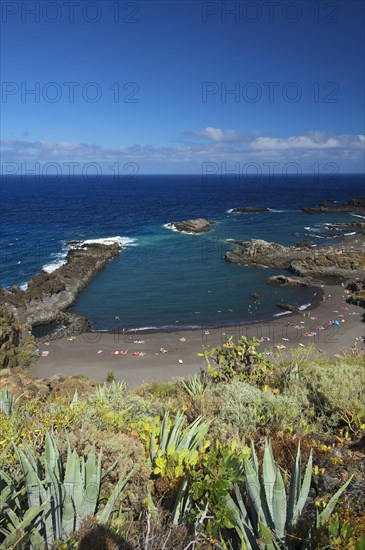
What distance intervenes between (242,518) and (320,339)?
736 inches

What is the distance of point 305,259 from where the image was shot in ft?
117

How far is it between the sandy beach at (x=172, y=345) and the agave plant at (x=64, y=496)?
1269 centimetres

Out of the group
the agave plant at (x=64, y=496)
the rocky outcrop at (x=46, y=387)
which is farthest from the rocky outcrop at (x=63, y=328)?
the agave plant at (x=64, y=496)

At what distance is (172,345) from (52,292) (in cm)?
1175

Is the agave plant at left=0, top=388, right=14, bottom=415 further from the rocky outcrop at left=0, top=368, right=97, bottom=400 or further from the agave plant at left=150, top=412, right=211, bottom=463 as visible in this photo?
the agave plant at left=150, top=412, right=211, bottom=463

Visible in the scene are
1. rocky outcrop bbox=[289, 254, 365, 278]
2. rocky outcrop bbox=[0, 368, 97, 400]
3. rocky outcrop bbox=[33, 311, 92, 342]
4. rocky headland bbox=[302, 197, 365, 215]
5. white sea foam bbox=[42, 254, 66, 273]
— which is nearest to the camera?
rocky outcrop bbox=[0, 368, 97, 400]

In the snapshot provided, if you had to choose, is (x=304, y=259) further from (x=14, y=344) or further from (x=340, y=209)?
(x=340, y=209)

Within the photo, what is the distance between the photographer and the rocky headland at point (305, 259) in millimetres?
33344

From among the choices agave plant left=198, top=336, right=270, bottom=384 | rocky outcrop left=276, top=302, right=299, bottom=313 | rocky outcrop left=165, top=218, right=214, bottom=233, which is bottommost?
rocky outcrop left=276, top=302, right=299, bottom=313

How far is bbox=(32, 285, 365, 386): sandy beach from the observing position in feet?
60.4

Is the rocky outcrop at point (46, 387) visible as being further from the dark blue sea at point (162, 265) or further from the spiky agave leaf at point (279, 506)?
the dark blue sea at point (162, 265)

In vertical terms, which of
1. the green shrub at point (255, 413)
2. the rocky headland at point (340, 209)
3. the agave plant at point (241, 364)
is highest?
the rocky headland at point (340, 209)

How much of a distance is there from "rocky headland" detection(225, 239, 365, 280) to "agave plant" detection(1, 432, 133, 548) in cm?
2842

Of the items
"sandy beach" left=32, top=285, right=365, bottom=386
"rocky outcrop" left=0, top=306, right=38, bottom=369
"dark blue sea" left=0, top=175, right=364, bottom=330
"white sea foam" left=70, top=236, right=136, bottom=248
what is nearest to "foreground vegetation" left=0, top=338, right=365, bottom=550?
"sandy beach" left=32, top=285, right=365, bottom=386
